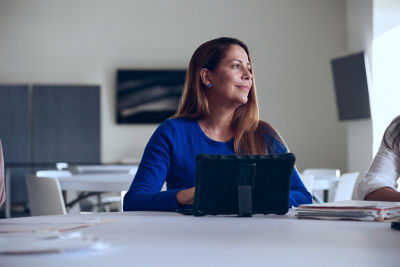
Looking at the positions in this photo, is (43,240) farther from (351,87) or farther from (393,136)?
(351,87)

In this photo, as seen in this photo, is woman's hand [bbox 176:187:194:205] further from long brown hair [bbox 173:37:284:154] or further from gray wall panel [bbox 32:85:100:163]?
gray wall panel [bbox 32:85:100:163]

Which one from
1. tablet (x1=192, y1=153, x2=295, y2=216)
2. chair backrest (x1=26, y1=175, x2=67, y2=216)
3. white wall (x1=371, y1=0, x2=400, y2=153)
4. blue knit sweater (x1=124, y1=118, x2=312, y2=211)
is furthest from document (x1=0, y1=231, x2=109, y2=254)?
white wall (x1=371, y1=0, x2=400, y2=153)

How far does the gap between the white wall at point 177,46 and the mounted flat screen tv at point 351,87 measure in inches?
45.8

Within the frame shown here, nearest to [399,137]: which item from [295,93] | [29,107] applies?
[295,93]

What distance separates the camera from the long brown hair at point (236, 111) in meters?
2.28

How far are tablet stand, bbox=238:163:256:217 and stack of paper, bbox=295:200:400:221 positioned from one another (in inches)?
5.3

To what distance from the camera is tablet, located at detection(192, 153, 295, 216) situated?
1.59 m

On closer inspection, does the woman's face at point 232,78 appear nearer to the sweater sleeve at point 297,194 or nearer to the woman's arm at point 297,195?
the sweater sleeve at point 297,194

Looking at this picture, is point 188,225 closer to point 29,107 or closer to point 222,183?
point 222,183

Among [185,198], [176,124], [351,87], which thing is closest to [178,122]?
[176,124]

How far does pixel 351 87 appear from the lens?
7.50 m

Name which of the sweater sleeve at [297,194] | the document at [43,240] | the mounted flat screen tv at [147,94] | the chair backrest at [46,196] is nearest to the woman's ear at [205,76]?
the sweater sleeve at [297,194]

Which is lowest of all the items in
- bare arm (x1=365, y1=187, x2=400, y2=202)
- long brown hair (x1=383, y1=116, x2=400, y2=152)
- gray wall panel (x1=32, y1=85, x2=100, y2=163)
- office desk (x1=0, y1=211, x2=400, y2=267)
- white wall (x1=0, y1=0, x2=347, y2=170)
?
office desk (x1=0, y1=211, x2=400, y2=267)

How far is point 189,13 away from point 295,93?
79.7 inches
